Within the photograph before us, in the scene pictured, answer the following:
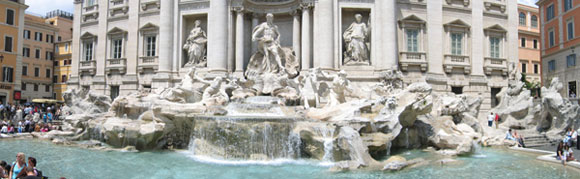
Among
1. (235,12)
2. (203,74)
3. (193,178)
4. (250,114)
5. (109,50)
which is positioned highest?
(235,12)

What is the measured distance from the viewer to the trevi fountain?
12859 millimetres

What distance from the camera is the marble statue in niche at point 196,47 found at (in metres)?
25.7

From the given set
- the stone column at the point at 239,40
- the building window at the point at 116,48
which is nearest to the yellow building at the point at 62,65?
the building window at the point at 116,48

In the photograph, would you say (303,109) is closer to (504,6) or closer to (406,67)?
(406,67)

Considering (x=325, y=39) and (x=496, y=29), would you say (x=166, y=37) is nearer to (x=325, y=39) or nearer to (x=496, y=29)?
(x=325, y=39)

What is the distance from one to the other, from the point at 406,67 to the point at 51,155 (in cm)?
1933

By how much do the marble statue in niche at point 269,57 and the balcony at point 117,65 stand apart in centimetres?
976

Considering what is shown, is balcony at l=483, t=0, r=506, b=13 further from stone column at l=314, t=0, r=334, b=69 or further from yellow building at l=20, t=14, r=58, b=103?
yellow building at l=20, t=14, r=58, b=103

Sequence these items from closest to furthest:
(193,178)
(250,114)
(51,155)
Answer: (193,178), (51,155), (250,114)

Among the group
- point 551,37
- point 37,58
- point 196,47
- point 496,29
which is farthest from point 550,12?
point 37,58

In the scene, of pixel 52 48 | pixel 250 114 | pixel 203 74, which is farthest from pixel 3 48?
pixel 250 114

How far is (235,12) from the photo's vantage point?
25219 mm

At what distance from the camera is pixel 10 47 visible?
37.9m

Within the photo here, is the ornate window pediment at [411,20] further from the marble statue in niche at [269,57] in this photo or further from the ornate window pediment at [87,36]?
the ornate window pediment at [87,36]
